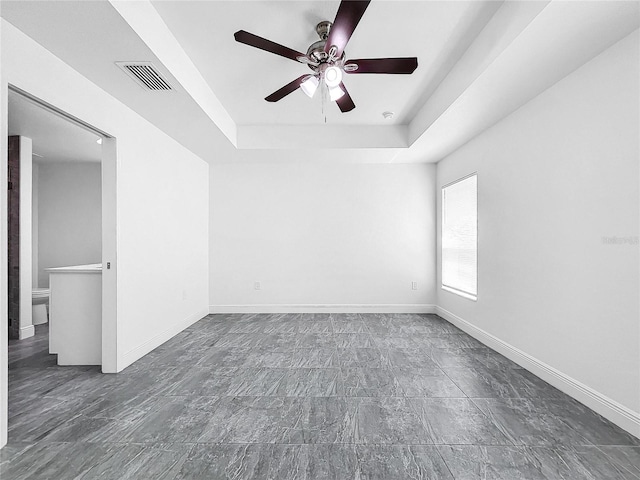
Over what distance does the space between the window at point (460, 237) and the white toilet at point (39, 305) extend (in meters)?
5.72

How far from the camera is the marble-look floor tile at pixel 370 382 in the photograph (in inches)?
96.7

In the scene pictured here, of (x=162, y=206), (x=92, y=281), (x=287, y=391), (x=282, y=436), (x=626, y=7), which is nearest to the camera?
(x=626, y=7)

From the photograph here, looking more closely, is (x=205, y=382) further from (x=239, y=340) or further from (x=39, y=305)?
(x=39, y=305)

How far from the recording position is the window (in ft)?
13.4

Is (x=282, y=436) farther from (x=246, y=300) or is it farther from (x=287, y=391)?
(x=246, y=300)

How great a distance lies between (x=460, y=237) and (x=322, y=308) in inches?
95.4

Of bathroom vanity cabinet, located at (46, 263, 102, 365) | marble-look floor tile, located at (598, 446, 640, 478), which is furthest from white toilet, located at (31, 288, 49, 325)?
marble-look floor tile, located at (598, 446, 640, 478)

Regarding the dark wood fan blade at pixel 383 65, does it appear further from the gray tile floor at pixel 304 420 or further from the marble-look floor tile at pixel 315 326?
the marble-look floor tile at pixel 315 326

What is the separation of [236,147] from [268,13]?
2.38 metres

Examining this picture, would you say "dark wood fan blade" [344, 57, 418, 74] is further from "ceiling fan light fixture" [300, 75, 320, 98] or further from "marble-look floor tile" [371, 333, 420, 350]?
"marble-look floor tile" [371, 333, 420, 350]

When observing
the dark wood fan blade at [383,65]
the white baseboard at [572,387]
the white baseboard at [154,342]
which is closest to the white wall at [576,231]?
the white baseboard at [572,387]

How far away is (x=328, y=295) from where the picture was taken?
17.5 feet

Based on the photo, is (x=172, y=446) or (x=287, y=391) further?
(x=287, y=391)

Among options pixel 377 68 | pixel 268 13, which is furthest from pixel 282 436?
pixel 268 13
